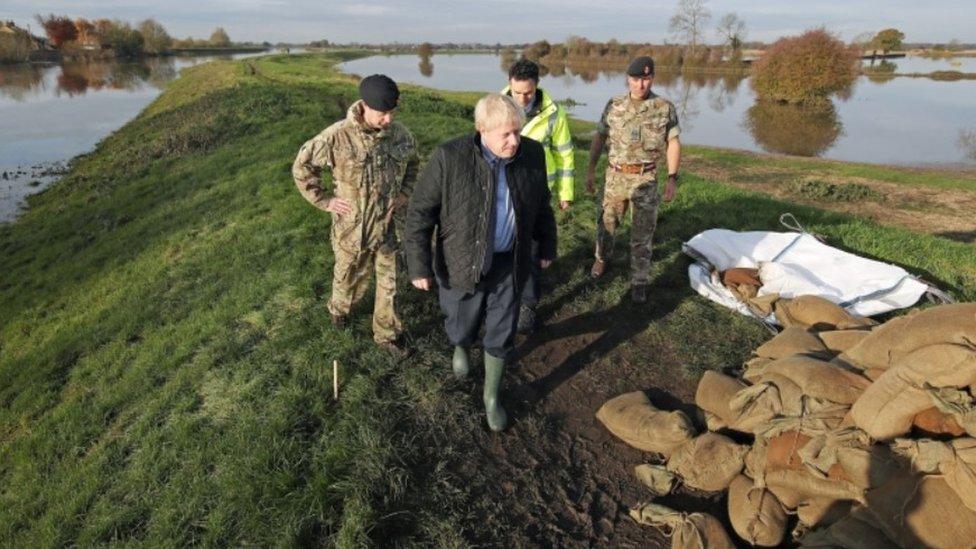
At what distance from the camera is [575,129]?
22.8m

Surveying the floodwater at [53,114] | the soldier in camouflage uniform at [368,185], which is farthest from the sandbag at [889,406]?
the floodwater at [53,114]

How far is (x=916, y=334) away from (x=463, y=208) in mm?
2679

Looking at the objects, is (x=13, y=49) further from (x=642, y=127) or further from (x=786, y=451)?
(x=786, y=451)

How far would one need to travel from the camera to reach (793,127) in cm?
2825

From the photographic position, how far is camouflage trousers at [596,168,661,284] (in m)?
5.55

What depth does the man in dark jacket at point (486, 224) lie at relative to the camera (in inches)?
128

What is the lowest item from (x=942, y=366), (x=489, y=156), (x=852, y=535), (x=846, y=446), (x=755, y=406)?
(x=852, y=535)

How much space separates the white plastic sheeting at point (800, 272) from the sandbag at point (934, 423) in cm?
258

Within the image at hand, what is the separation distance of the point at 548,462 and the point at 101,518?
2954 mm

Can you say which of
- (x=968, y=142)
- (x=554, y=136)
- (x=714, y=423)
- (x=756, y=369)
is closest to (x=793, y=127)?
(x=968, y=142)

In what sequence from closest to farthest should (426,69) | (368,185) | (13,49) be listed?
(368,185) < (13,49) < (426,69)

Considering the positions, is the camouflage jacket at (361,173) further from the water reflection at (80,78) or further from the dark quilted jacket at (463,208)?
the water reflection at (80,78)

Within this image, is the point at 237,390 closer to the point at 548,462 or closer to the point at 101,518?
the point at 101,518

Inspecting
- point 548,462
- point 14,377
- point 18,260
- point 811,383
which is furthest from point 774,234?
point 18,260
